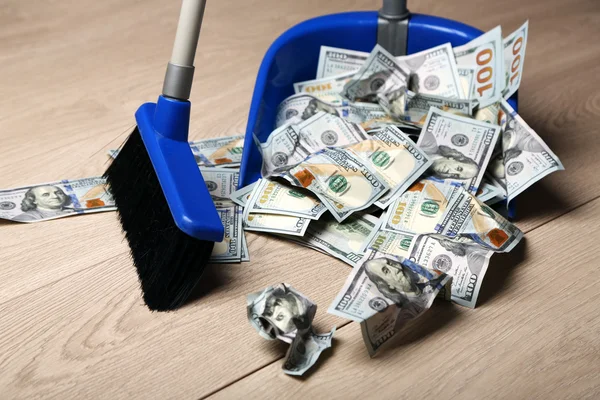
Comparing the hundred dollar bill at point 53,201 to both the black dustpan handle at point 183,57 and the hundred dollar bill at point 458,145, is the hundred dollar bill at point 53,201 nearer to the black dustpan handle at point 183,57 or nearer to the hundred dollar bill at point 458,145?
the black dustpan handle at point 183,57

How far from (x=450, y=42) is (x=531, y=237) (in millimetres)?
342

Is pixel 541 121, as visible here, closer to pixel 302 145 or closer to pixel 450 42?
pixel 450 42

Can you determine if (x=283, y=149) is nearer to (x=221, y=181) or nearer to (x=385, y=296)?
(x=221, y=181)

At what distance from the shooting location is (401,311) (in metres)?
0.74

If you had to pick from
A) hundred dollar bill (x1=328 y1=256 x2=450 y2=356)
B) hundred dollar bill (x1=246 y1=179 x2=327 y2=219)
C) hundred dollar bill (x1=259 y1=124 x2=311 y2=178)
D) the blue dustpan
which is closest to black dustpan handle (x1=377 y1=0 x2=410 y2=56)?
the blue dustpan

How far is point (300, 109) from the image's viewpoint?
1052 mm

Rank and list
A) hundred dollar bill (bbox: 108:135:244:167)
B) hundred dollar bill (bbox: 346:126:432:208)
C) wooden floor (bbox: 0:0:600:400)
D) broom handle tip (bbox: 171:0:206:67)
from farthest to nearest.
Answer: hundred dollar bill (bbox: 108:135:244:167) < hundred dollar bill (bbox: 346:126:432:208) < broom handle tip (bbox: 171:0:206:67) < wooden floor (bbox: 0:0:600:400)

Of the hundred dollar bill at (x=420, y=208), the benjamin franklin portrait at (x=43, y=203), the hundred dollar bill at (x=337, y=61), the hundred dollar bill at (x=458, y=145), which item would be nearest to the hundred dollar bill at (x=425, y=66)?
the hundred dollar bill at (x=337, y=61)

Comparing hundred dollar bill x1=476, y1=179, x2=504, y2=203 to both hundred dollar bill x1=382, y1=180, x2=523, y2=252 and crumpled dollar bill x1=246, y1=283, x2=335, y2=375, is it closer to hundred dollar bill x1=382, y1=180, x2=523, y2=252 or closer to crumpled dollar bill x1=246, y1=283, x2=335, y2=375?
hundred dollar bill x1=382, y1=180, x2=523, y2=252

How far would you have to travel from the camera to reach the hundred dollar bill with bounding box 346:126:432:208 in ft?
2.99

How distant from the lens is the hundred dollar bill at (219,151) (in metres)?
1.01

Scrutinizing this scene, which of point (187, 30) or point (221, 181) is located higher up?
point (187, 30)

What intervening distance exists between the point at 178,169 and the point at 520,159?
1.38 ft

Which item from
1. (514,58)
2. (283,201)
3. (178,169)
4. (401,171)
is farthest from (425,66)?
(178,169)
